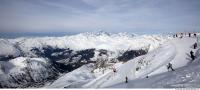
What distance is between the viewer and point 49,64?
7116 inches

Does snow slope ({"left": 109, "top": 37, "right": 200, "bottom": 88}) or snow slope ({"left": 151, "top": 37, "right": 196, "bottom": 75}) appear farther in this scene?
snow slope ({"left": 151, "top": 37, "right": 196, "bottom": 75})

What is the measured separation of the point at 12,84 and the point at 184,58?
144 meters

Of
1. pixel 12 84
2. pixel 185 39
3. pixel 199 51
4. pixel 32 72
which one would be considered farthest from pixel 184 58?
pixel 32 72

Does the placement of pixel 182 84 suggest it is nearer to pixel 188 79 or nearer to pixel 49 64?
pixel 188 79

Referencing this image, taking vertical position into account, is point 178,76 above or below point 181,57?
below

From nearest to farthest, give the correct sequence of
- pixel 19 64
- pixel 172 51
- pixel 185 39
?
pixel 172 51 < pixel 185 39 < pixel 19 64

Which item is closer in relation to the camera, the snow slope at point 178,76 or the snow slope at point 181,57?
the snow slope at point 178,76

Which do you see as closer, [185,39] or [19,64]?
[185,39]

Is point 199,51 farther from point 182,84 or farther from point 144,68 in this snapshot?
point 182,84

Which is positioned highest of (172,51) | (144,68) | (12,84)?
(172,51)

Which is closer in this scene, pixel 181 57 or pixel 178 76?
pixel 178 76

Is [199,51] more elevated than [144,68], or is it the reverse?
[199,51]

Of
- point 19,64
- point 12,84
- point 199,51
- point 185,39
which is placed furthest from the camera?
point 19,64

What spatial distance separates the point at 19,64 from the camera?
604 feet
